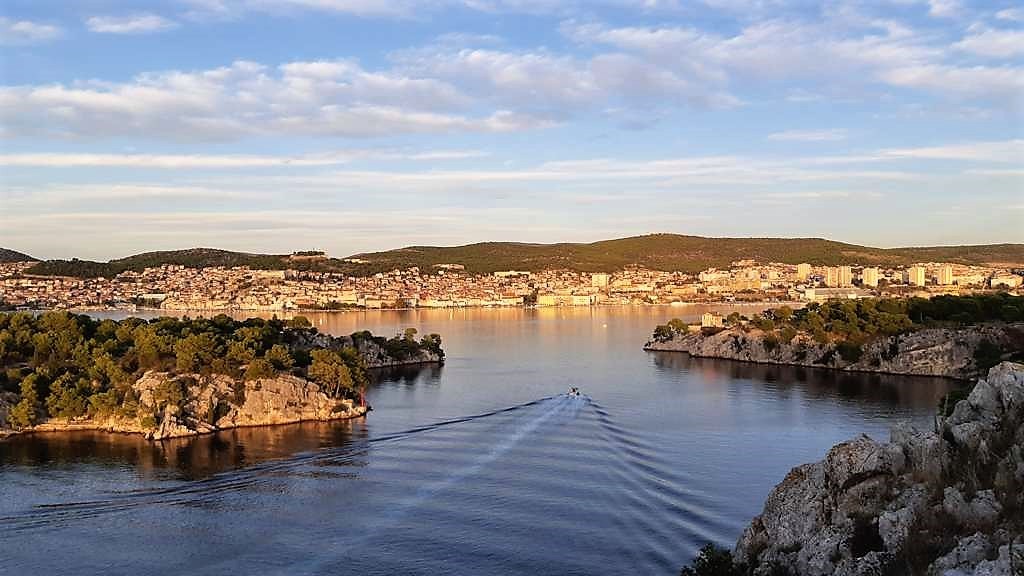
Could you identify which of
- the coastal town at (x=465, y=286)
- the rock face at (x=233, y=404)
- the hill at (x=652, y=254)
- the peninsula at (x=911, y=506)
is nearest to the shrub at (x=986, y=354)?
the rock face at (x=233, y=404)

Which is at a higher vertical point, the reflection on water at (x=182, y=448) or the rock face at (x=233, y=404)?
the rock face at (x=233, y=404)

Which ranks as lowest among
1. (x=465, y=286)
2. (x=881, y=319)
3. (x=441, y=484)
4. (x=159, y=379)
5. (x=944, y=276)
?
(x=441, y=484)

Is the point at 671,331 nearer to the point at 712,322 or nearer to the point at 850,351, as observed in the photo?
the point at 712,322

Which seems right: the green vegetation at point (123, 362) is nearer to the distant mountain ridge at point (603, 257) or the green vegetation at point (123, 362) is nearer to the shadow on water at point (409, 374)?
the shadow on water at point (409, 374)

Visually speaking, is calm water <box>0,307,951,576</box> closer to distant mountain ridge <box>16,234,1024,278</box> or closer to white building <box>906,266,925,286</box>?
white building <box>906,266,925,286</box>

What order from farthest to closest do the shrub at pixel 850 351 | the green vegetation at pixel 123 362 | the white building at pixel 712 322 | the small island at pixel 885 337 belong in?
1. the white building at pixel 712 322
2. the shrub at pixel 850 351
3. the small island at pixel 885 337
4. the green vegetation at pixel 123 362

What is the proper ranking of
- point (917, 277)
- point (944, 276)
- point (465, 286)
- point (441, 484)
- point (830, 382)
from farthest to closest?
point (465, 286) → point (917, 277) → point (944, 276) → point (830, 382) → point (441, 484)

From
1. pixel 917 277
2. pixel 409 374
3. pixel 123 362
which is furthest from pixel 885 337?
pixel 917 277
